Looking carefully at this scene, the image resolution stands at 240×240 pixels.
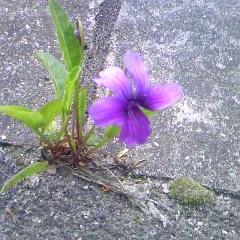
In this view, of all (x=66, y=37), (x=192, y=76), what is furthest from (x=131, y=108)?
(x=192, y=76)

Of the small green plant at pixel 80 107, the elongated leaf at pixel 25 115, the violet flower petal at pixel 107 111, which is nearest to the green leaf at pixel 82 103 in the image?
the small green plant at pixel 80 107

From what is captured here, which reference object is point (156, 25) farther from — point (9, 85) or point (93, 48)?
point (9, 85)

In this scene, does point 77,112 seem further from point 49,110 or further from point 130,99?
point 130,99

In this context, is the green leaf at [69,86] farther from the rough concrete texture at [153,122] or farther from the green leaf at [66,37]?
the rough concrete texture at [153,122]

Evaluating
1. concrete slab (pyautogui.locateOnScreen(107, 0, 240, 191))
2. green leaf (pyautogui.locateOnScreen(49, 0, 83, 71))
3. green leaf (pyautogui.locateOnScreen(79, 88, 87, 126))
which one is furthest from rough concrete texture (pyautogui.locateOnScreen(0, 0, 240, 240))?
green leaf (pyautogui.locateOnScreen(49, 0, 83, 71))

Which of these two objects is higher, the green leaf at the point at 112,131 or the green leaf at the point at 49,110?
the green leaf at the point at 49,110

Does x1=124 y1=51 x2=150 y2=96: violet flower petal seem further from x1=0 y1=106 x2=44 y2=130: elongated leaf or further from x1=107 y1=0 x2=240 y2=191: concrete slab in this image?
x1=107 y1=0 x2=240 y2=191: concrete slab
